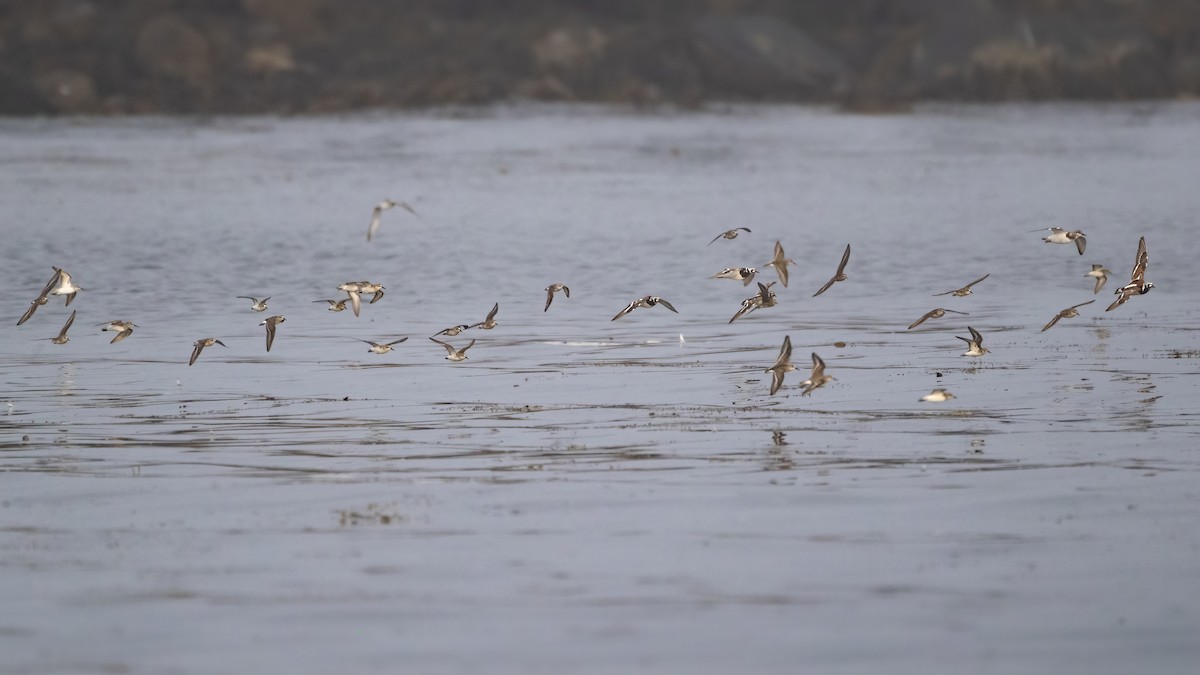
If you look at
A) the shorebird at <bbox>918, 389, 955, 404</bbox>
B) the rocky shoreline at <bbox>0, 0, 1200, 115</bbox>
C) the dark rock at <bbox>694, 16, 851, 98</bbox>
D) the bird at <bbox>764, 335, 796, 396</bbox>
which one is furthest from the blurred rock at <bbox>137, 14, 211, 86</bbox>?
the shorebird at <bbox>918, 389, 955, 404</bbox>

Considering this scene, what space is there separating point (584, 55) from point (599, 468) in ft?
318

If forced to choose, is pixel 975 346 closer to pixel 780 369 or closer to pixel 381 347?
pixel 780 369

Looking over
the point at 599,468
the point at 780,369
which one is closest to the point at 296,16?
the point at 780,369

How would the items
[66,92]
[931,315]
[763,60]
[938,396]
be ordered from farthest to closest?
[763,60]
[66,92]
[931,315]
[938,396]

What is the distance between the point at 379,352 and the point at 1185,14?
92.0 metres

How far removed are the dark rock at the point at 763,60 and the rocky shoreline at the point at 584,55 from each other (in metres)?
0.10

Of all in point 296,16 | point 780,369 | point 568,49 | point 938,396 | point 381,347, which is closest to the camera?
point 938,396

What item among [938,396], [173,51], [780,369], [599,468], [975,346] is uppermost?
[173,51]

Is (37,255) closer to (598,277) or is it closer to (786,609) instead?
(598,277)

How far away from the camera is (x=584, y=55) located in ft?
358

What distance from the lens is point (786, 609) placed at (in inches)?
410

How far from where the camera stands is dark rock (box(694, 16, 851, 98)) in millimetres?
101438

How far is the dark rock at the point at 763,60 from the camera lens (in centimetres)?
10144

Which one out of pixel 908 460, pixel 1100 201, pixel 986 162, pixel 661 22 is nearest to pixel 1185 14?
pixel 661 22
